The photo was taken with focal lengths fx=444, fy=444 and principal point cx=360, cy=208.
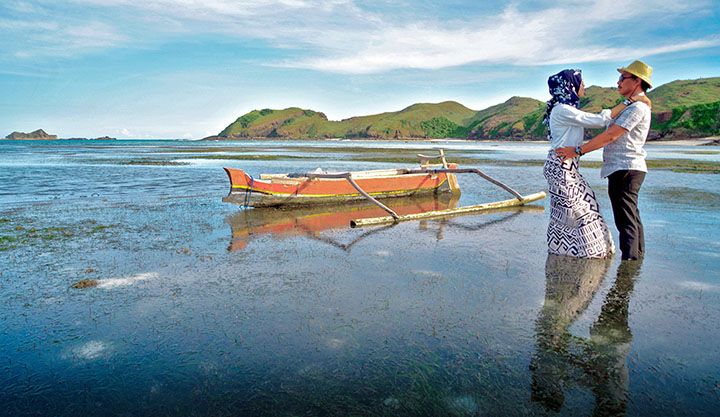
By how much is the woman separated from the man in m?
0.21

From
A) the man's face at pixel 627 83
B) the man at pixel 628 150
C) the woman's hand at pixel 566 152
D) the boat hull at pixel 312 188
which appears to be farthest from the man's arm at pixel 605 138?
the boat hull at pixel 312 188

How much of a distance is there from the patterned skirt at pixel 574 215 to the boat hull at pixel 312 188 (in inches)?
317

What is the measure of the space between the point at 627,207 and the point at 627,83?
1.79 m

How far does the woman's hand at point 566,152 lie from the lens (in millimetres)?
→ 6637

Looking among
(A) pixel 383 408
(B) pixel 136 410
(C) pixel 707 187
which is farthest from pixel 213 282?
(C) pixel 707 187

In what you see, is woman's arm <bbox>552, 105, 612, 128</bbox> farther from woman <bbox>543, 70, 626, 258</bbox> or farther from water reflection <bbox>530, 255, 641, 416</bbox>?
water reflection <bbox>530, 255, 641, 416</bbox>

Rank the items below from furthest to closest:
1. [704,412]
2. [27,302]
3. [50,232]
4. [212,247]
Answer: [50,232]
[212,247]
[27,302]
[704,412]

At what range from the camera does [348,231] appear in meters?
10.2

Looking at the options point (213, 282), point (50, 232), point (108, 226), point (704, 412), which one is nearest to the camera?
point (704, 412)

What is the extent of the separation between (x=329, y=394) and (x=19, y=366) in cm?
293

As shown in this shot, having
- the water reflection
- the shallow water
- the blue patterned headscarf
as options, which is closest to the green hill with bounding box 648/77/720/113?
the blue patterned headscarf

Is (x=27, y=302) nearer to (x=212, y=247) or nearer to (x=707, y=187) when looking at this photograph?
(x=212, y=247)

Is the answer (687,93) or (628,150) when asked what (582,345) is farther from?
(687,93)

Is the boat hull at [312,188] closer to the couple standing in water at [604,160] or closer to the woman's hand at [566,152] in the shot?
the couple standing in water at [604,160]
